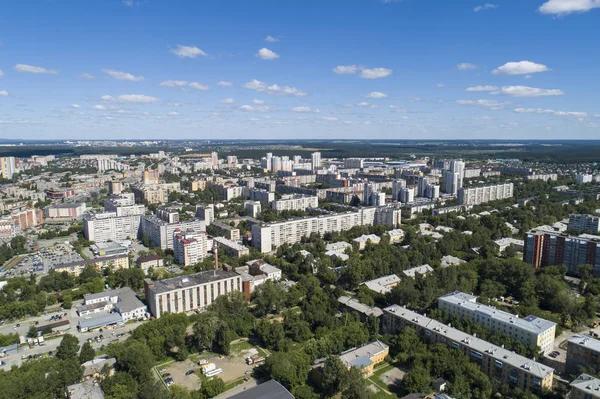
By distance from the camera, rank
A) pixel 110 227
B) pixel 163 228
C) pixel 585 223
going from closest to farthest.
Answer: pixel 163 228 < pixel 585 223 < pixel 110 227

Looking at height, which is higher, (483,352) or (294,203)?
(294,203)

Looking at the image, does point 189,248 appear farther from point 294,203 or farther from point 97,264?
point 294,203

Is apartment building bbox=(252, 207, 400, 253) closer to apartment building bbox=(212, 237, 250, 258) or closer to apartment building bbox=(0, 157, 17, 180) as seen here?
apartment building bbox=(212, 237, 250, 258)

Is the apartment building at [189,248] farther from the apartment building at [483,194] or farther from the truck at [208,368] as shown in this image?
the apartment building at [483,194]

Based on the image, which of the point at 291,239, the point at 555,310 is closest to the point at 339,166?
the point at 291,239

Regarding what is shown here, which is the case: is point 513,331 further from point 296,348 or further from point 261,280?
point 261,280

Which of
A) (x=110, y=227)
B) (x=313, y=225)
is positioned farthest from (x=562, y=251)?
(x=110, y=227)
